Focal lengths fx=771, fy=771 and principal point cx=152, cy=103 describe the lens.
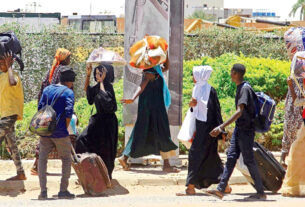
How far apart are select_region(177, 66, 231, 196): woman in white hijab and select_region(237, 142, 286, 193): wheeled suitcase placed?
510mm

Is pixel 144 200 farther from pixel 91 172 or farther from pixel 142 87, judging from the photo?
pixel 142 87

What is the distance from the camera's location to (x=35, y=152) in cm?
1127

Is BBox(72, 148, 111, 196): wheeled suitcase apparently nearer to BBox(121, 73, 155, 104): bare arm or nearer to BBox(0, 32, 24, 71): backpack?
BBox(121, 73, 155, 104): bare arm

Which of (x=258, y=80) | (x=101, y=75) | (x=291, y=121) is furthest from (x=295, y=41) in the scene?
(x=258, y=80)

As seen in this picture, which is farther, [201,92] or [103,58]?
[103,58]

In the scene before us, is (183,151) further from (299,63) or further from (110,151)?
(299,63)

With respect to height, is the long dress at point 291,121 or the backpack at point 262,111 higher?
the backpack at point 262,111

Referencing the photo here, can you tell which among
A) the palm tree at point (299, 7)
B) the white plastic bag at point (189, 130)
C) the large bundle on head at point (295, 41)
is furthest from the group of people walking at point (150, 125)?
the palm tree at point (299, 7)

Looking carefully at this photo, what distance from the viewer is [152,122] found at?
1060 centimetres

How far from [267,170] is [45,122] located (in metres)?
2.82

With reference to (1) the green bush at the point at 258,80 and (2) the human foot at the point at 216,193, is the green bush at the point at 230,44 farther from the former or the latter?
(2) the human foot at the point at 216,193

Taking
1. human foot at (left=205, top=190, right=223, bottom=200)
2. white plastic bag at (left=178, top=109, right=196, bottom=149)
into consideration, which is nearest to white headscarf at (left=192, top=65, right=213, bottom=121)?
white plastic bag at (left=178, top=109, right=196, bottom=149)

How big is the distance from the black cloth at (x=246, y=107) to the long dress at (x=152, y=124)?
180 centimetres

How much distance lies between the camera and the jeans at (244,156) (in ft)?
29.5
